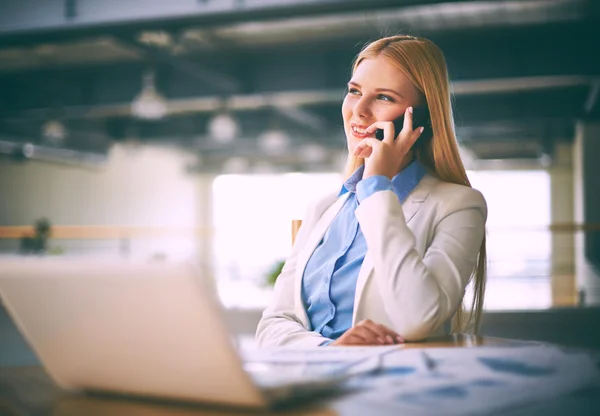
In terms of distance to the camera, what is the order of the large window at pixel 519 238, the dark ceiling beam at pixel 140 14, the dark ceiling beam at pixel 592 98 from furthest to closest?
the dark ceiling beam at pixel 592 98, the large window at pixel 519 238, the dark ceiling beam at pixel 140 14

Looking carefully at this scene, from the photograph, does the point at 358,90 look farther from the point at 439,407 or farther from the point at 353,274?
the point at 439,407

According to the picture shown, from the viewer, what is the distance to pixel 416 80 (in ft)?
4.95

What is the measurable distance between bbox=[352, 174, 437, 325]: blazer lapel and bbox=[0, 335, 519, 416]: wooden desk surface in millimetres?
693

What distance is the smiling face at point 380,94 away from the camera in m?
1.50

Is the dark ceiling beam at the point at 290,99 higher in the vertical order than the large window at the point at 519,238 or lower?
higher

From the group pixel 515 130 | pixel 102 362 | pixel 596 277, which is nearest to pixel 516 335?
pixel 596 277

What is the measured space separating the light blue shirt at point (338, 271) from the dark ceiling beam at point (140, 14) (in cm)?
307

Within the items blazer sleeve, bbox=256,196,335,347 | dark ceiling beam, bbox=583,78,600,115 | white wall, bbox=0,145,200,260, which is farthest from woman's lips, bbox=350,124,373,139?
white wall, bbox=0,145,200,260

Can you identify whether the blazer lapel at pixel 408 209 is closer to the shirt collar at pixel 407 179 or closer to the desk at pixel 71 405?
the shirt collar at pixel 407 179

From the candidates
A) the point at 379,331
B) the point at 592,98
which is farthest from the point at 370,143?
the point at 592,98

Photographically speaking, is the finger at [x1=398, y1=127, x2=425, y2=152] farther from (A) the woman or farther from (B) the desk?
(B) the desk

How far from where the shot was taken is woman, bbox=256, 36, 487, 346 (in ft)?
4.09

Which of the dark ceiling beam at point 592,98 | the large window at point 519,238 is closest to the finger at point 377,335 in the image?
the large window at point 519,238

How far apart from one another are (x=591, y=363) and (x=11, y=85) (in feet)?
33.6
